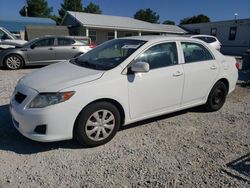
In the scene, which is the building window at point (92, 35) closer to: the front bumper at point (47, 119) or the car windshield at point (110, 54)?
the car windshield at point (110, 54)

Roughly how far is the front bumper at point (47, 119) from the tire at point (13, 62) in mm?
7205

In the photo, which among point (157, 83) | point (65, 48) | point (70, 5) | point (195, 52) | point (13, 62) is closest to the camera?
point (157, 83)

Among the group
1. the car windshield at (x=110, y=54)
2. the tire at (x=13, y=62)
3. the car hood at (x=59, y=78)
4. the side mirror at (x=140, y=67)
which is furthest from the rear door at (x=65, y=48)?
the side mirror at (x=140, y=67)

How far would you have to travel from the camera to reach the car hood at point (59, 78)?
316cm

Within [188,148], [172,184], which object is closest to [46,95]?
[172,184]

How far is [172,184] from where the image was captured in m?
2.68

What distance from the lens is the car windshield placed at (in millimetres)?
3721

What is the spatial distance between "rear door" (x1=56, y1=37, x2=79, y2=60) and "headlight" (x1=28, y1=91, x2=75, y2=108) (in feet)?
25.5

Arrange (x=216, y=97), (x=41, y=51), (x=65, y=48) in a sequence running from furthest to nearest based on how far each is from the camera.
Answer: (x=65, y=48) < (x=41, y=51) < (x=216, y=97)

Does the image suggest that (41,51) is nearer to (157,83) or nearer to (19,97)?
(19,97)

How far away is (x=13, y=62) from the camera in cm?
963

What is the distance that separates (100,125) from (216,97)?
2.76m

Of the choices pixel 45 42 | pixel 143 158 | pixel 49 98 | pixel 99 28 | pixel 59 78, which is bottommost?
pixel 143 158

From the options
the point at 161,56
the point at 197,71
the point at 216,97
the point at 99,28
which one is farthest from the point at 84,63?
the point at 99,28
